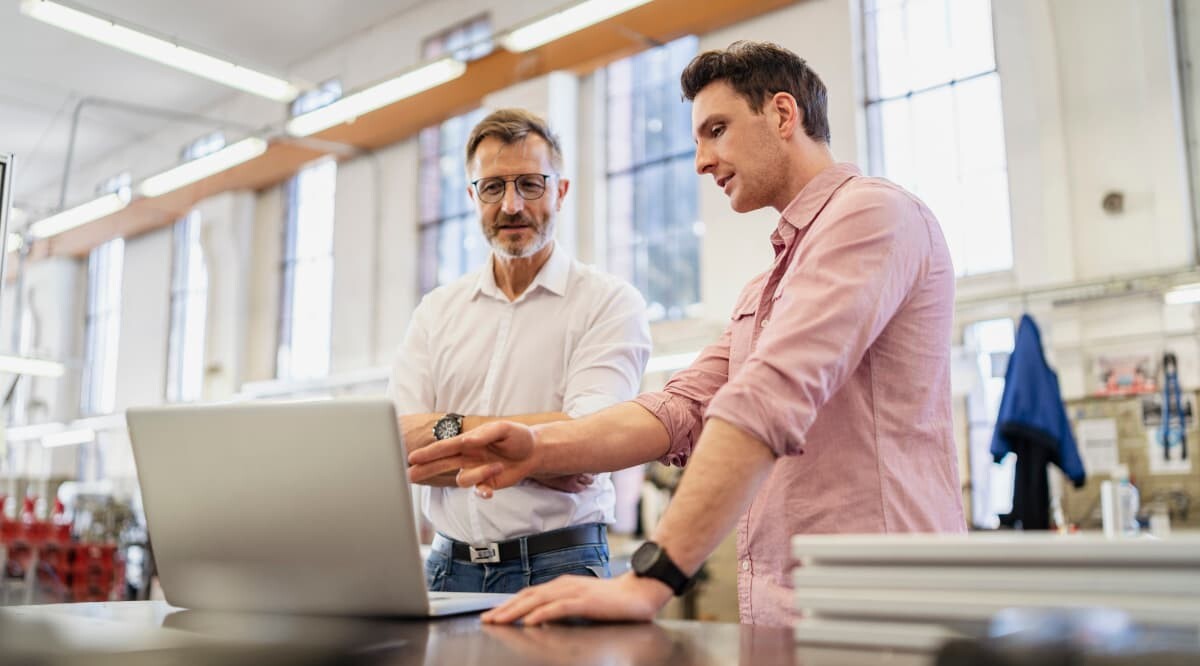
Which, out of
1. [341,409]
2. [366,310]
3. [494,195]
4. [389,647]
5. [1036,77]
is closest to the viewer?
[389,647]

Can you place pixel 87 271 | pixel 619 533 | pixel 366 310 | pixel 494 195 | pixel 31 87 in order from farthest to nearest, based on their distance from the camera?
Result: pixel 87 271 < pixel 31 87 < pixel 366 310 < pixel 619 533 < pixel 494 195

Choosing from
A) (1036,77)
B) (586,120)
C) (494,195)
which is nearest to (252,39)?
(586,120)

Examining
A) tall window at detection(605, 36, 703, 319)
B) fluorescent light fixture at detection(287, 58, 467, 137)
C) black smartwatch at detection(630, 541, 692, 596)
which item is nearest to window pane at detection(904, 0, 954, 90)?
tall window at detection(605, 36, 703, 319)

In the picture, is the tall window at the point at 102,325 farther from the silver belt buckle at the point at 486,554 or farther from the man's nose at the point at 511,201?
the silver belt buckle at the point at 486,554

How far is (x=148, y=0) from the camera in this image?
10.9 meters

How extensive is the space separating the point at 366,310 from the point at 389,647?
432 inches

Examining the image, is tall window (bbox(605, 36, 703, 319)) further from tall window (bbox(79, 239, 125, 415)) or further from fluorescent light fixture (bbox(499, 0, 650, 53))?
tall window (bbox(79, 239, 125, 415))

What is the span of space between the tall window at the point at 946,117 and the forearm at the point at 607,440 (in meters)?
6.26

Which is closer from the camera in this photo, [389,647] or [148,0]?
[389,647]

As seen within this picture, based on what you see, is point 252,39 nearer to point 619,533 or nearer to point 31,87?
point 31,87

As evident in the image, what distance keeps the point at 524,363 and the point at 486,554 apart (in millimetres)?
408

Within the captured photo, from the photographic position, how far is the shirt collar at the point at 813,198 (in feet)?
5.10

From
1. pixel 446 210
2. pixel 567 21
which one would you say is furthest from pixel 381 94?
pixel 446 210

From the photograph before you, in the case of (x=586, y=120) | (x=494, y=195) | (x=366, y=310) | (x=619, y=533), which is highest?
(x=586, y=120)
